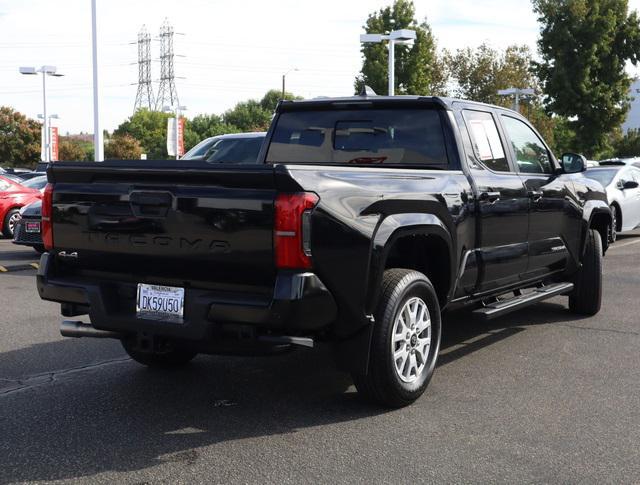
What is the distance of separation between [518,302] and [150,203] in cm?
310

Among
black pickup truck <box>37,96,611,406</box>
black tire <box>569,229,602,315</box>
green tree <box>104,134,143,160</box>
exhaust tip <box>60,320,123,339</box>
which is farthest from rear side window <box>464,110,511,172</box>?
green tree <box>104,134,143,160</box>

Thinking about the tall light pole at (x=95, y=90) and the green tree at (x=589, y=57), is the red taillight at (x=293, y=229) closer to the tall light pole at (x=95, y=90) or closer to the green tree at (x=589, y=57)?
the tall light pole at (x=95, y=90)

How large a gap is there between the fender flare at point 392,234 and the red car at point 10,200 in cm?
1330

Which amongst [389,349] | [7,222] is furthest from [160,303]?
[7,222]

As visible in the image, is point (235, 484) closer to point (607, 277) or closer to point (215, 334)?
point (215, 334)

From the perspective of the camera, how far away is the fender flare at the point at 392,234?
15.2 ft

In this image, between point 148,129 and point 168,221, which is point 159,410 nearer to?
point 168,221

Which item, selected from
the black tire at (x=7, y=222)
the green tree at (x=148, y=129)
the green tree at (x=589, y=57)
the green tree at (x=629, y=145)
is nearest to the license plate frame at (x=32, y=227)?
the black tire at (x=7, y=222)

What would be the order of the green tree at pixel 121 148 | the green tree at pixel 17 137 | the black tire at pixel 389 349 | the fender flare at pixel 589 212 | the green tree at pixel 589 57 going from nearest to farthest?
the black tire at pixel 389 349
the fender flare at pixel 589 212
the green tree at pixel 589 57
the green tree at pixel 17 137
the green tree at pixel 121 148

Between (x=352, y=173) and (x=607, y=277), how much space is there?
24.1ft

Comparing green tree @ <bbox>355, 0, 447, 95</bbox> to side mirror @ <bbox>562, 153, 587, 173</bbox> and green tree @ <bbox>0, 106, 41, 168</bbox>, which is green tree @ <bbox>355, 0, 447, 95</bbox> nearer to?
side mirror @ <bbox>562, 153, 587, 173</bbox>

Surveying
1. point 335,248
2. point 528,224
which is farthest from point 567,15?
point 335,248

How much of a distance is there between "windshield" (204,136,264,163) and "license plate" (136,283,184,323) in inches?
292

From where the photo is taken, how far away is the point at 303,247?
425cm
